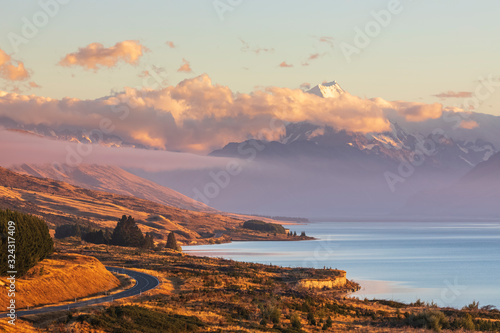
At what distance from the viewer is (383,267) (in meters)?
182

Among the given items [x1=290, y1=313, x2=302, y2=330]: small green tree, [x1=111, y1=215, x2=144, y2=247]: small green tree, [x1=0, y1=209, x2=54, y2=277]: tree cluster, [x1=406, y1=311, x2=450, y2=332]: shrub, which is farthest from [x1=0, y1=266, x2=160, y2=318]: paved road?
[x1=111, y1=215, x2=144, y2=247]: small green tree

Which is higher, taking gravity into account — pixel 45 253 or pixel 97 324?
pixel 45 253

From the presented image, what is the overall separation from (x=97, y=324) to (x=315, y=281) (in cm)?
7096

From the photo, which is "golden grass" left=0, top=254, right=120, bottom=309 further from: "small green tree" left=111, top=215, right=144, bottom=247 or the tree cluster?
"small green tree" left=111, top=215, right=144, bottom=247

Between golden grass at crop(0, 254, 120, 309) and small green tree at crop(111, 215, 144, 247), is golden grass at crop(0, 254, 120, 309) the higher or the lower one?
the lower one

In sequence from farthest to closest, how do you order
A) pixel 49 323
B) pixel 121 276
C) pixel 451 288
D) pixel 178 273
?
pixel 451 288 → pixel 178 273 → pixel 121 276 → pixel 49 323

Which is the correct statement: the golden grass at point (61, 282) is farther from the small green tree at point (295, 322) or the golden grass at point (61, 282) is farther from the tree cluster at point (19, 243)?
the small green tree at point (295, 322)

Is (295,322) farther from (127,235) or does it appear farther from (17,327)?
(127,235)

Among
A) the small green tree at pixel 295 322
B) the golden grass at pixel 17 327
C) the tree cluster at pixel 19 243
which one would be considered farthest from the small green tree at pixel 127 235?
the golden grass at pixel 17 327

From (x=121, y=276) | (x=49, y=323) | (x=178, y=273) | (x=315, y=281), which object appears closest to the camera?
(x=49, y=323)

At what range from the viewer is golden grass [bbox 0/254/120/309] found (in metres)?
63.2

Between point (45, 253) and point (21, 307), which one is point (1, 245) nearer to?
point (21, 307)

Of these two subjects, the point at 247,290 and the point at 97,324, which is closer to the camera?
the point at 97,324

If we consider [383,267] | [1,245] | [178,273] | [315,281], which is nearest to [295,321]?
[1,245]
